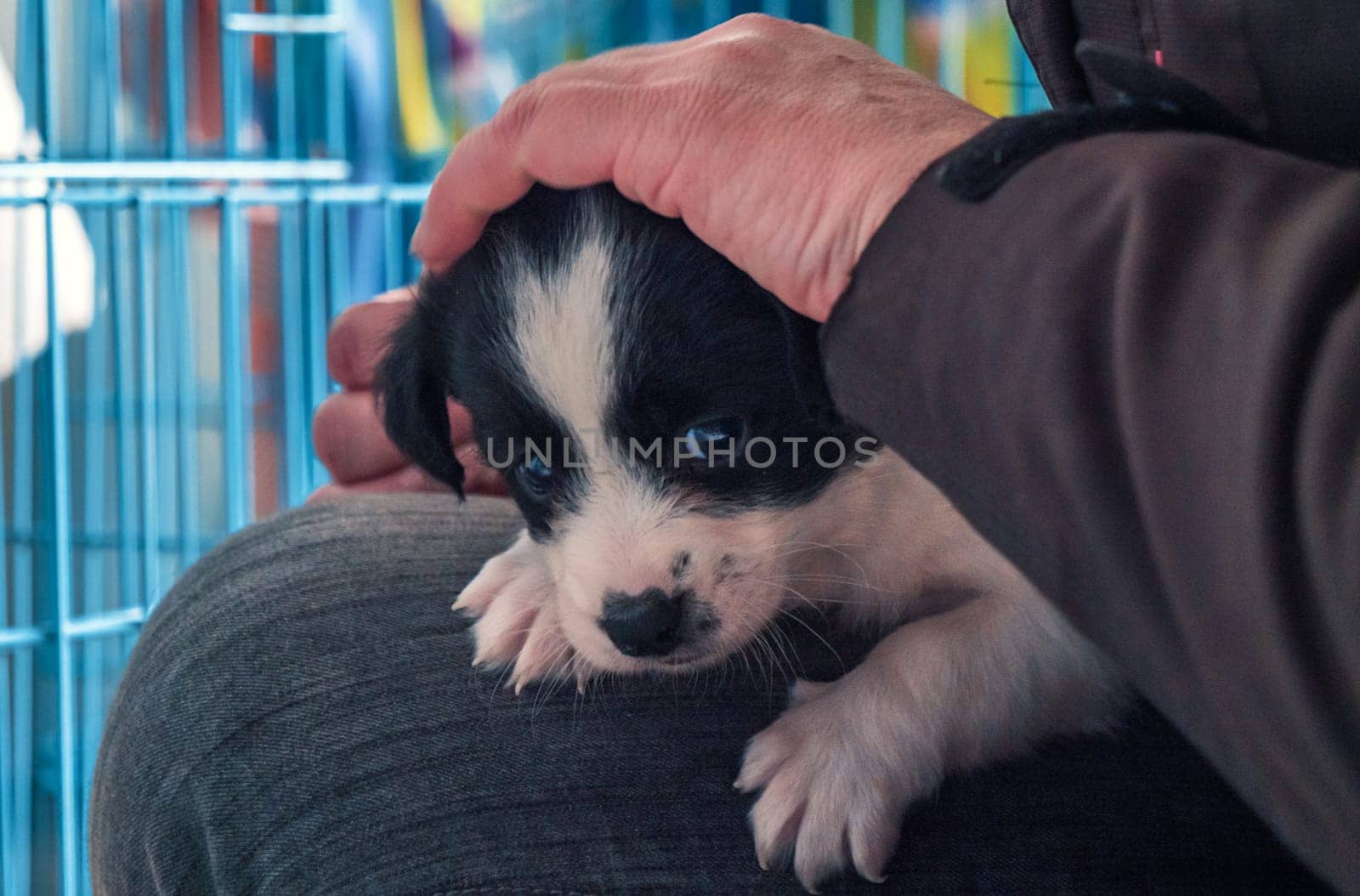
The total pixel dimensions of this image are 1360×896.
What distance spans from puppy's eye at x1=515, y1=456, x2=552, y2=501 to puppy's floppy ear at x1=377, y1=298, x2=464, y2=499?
0.18 meters

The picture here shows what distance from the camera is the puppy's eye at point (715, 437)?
1129 millimetres

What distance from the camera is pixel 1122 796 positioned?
0.85m

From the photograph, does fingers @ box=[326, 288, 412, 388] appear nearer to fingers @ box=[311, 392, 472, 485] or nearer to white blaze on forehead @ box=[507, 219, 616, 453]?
fingers @ box=[311, 392, 472, 485]

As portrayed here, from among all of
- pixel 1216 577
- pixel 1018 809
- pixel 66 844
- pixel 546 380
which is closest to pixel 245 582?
pixel 546 380

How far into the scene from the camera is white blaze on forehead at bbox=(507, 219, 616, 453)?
1.11 m

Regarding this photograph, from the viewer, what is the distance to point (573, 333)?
3.67 ft

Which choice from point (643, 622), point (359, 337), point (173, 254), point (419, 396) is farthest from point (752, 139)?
point (173, 254)

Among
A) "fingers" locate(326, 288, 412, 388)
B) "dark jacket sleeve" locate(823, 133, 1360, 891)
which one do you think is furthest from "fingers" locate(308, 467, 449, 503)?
"dark jacket sleeve" locate(823, 133, 1360, 891)

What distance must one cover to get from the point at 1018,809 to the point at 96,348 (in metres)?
1.89

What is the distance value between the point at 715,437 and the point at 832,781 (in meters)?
0.37

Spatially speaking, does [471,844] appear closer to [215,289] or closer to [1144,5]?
[1144,5]

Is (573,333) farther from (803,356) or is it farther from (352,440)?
(352,440)

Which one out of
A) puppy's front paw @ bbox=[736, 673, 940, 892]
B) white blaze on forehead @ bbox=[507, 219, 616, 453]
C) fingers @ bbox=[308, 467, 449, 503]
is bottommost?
fingers @ bbox=[308, 467, 449, 503]

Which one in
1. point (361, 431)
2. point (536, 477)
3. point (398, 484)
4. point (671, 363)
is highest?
point (671, 363)
